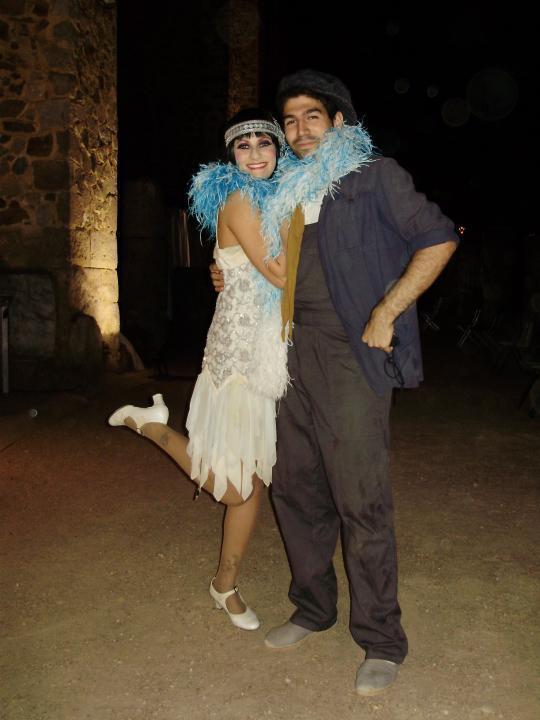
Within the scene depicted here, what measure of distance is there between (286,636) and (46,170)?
6731 millimetres

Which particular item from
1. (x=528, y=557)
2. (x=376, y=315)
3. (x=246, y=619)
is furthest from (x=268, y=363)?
(x=528, y=557)

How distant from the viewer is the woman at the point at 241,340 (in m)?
2.40

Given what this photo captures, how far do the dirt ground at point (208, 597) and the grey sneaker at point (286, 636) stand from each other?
3 cm

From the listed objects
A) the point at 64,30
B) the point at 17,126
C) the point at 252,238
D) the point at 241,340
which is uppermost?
the point at 64,30

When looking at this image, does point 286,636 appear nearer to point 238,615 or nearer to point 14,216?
point 238,615

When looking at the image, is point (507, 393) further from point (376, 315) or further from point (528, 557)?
point (376, 315)

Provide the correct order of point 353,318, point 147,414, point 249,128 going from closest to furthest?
point 353,318, point 249,128, point 147,414

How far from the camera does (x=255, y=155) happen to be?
249 cm

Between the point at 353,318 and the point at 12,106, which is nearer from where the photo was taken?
the point at 353,318

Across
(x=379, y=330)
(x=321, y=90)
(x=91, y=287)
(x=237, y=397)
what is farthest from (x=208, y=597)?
(x=91, y=287)

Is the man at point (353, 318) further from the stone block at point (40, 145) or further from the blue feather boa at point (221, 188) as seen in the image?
the stone block at point (40, 145)

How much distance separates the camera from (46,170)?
7.84 metres

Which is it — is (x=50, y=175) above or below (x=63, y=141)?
below

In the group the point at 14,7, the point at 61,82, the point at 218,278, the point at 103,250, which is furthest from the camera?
the point at 103,250
